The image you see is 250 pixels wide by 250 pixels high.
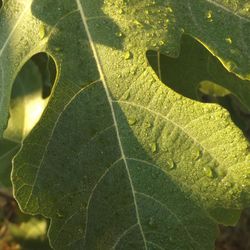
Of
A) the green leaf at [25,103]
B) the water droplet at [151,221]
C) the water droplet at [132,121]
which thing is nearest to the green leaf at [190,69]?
the water droplet at [132,121]

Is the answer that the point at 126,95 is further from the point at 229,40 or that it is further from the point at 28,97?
the point at 28,97

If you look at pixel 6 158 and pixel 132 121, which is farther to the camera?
pixel 6 158

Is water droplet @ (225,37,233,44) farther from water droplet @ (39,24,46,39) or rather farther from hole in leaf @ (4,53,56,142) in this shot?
hole in leaf @ (4,53,56,142)

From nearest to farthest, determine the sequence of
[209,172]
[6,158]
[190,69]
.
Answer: [209,172] → [190,69] → [6,158]

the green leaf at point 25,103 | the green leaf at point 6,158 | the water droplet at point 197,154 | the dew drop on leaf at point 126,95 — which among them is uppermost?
the dew drop on leaf at point 126,95

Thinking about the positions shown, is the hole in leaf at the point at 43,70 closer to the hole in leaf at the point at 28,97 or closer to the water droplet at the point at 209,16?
the hole in leaf at the point at 28,97

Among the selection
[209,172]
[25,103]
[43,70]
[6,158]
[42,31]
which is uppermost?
[42,31]

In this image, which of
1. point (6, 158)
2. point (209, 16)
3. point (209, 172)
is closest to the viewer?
point (209, 172)

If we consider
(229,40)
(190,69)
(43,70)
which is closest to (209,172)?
(229,40)
